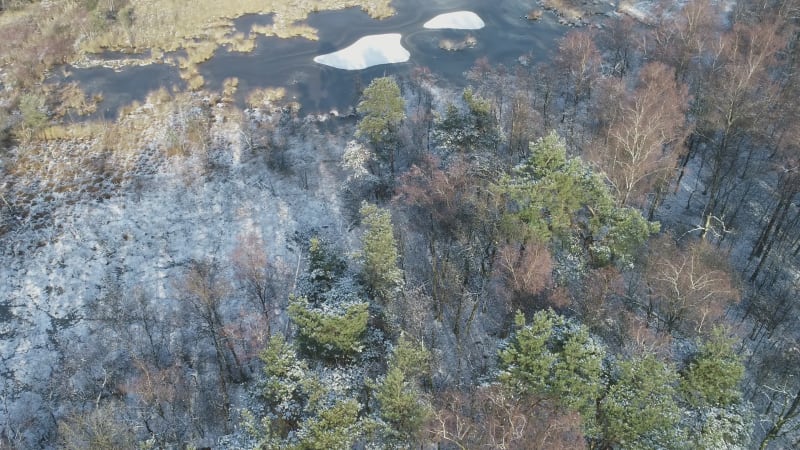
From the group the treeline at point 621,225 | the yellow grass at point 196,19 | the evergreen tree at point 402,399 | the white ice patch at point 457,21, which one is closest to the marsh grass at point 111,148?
the yellow grass at point 196,19

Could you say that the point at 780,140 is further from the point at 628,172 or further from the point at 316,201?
the point at 316,201

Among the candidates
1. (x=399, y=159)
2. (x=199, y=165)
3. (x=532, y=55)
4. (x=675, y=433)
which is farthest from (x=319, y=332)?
(x=532, y=55)

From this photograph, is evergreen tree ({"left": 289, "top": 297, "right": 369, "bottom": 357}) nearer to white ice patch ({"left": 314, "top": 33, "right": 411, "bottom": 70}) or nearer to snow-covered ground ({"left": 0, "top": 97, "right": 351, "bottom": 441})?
snow-covered ground ({"left": 0, "top": 97, "right": 351, "bottom": 441})

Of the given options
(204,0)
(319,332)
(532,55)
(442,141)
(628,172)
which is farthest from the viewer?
(204,0)

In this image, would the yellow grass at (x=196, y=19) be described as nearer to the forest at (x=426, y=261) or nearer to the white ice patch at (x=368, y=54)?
the white ice patch at (x=368, y=54)

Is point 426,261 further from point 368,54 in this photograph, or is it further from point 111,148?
point 368,54

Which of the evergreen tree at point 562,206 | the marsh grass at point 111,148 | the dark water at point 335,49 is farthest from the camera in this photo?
the dark water at point 335,49
